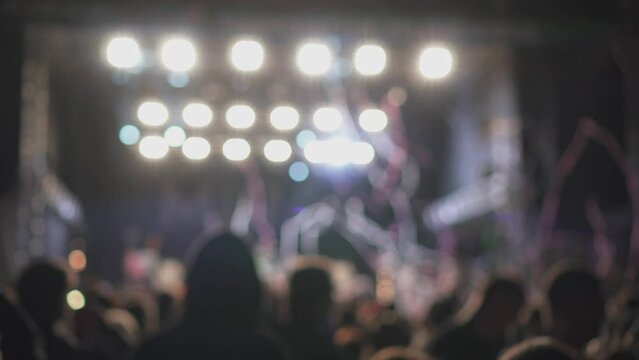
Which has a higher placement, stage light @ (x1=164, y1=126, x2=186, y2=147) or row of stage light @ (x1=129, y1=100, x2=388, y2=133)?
row of stage light @ (x1=129, y1=100, x2=388, y2=133)

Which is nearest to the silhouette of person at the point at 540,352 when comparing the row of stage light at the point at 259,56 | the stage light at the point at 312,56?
the row of stage light at the point at 259,56

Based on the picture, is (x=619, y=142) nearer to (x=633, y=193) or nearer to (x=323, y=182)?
(x=633, y=193)

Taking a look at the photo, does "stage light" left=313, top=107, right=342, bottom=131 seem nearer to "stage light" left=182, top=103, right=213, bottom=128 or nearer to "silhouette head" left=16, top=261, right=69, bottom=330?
"stage light" left=182, top=103, right=213, bottom=128

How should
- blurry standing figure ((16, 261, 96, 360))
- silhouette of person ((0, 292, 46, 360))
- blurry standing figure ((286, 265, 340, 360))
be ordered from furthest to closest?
blurry standing figure ((286, 265, 340, 360))
blurry standing figure ((16, 261, 96, 360))
silhouette of person ((0, 292, 46, 360))

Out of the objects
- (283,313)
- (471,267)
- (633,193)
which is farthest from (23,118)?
(471,267)

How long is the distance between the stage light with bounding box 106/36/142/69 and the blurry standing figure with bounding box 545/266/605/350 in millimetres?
7427

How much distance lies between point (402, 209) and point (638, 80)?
10.3m

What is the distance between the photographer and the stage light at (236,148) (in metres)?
14.7

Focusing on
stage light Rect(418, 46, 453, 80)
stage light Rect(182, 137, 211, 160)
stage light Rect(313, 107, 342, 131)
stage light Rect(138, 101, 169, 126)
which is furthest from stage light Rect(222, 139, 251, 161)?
stage light Rect(418, 46, 453, 80)

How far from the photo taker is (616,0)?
9133mm

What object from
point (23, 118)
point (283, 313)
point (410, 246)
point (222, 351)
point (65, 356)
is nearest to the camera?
point (222, 351)

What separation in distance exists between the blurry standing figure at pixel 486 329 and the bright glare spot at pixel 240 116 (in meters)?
9.47

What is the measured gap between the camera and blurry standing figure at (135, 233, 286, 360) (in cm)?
357

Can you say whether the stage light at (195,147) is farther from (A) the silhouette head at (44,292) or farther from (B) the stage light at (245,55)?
(A) the silhouette head at (44,292)
